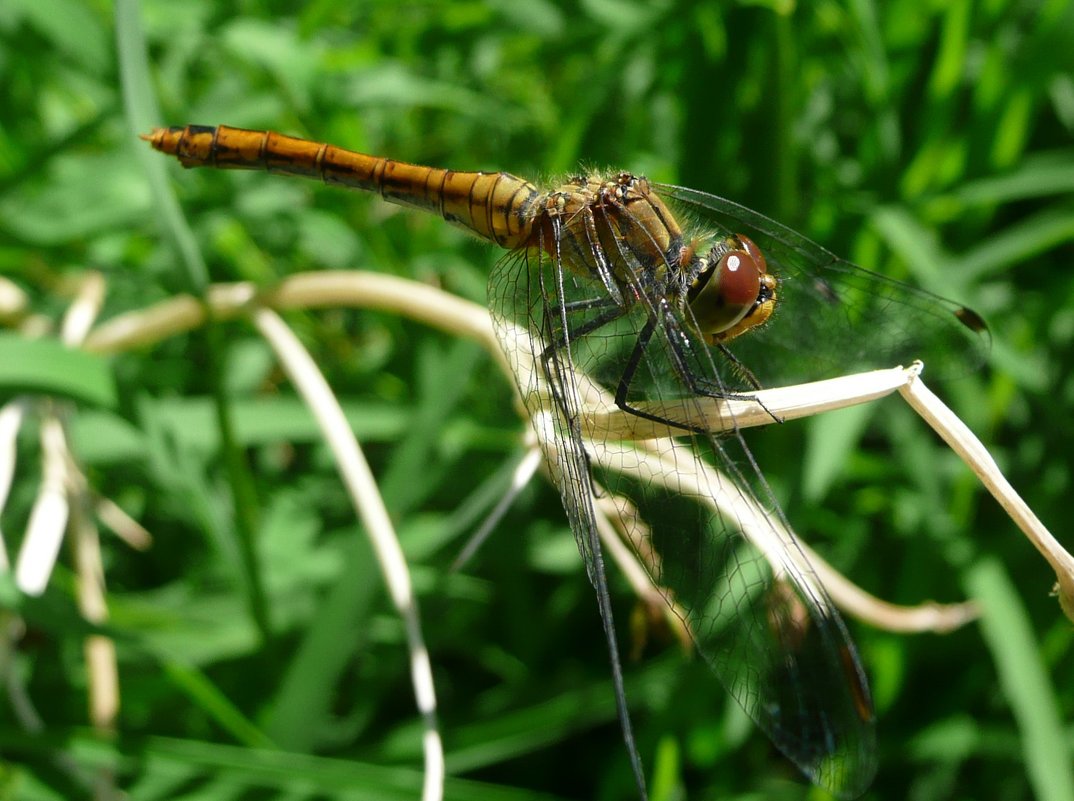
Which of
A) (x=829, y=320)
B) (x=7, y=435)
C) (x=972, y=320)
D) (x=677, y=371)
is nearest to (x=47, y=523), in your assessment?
(x=7, y=435)

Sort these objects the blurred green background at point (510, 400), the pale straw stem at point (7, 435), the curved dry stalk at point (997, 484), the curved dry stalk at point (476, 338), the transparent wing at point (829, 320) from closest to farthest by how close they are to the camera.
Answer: the curved dry stalk at point (997, 484) → the curved dry stalk at point (476, 338) → the pale straw stem at point (7, 435) → the transparent wing at point (829, 320) → the blurred green background at point (510, 400)

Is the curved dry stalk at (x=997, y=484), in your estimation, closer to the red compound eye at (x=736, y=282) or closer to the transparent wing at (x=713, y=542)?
the transparent wing at (x=713, y=542)

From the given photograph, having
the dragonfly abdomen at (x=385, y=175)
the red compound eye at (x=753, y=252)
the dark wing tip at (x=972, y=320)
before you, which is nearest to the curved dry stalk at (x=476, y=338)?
the dragonfly abdomen at (x=385, y=175)

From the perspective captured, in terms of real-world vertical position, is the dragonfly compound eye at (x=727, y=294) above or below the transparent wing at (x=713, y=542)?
above

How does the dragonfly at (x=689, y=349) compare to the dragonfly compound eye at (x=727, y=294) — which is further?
the dragonfly compound eye at (x=727, y=294)

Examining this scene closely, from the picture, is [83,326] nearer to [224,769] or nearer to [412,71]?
[224,769]

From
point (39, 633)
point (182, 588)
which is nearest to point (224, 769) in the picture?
point (39, 633)

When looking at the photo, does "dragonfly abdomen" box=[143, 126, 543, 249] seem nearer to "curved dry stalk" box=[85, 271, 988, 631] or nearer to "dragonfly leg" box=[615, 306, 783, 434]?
"curved dry stalk" box=[85, 271, 988, 631]

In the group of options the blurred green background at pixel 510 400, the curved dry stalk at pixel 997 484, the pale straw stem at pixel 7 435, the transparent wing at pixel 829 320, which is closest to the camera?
the curved dry stalk at pixel 997 484
